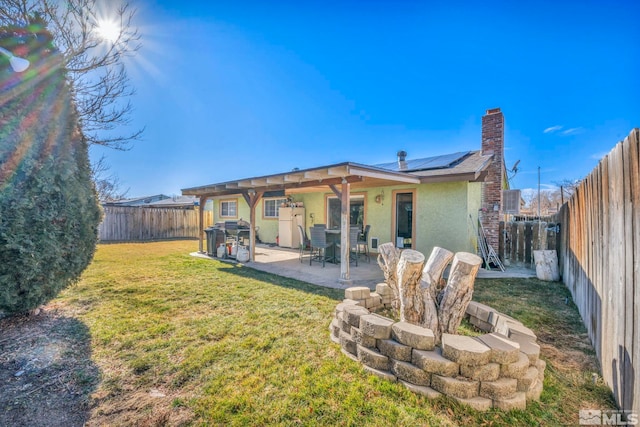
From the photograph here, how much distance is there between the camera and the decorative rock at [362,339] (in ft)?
8.08

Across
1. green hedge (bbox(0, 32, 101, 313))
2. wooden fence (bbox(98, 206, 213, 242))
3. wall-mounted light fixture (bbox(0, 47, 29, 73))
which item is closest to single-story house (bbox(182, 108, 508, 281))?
green hedge (bbox(0, 32, 101, 313))

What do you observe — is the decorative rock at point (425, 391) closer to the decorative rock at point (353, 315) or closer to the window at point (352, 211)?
the decorative rock at point (353, 315)

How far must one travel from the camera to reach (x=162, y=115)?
362 inches

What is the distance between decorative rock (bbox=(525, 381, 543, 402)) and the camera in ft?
6.64

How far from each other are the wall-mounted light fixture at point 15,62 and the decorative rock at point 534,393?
6.00m

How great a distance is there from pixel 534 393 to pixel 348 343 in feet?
4.88

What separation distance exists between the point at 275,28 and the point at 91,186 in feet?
19.6

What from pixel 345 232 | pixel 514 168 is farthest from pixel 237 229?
pixel 514 168

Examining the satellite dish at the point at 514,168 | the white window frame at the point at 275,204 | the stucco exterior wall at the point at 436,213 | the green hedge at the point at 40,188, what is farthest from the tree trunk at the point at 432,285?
the satellite dish at the point at 514,168

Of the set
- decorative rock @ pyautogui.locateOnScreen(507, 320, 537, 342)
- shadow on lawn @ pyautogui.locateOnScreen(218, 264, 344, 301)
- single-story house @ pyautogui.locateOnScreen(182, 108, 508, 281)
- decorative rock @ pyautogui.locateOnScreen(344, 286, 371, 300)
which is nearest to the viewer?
decorative rock @ pyautogui.locateOnScreen(507, 320, 537, 342)

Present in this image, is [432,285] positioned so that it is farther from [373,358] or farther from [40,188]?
[40,188]

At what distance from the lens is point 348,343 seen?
2.68 m

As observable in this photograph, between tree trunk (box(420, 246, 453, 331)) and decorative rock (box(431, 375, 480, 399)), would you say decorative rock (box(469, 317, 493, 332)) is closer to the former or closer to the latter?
tree trunk (box(420, 246, 453, 331))

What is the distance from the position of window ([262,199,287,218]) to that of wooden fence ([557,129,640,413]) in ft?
34.0
